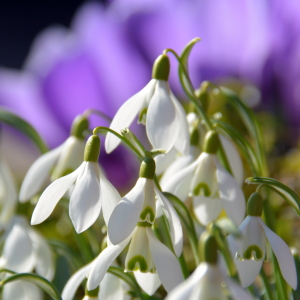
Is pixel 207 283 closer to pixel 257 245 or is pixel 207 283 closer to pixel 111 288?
pixel 257 245

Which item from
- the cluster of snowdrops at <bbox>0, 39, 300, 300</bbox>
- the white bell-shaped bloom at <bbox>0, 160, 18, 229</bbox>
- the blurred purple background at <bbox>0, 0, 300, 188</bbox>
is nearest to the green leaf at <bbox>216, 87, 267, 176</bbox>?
the cluster of snowdrops at <bbox>0, 39, 300, 300</bbox>

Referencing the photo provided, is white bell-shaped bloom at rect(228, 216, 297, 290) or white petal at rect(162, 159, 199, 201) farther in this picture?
white petal at rect(162, 159, 199, 201)

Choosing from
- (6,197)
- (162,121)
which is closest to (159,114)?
(162,121)

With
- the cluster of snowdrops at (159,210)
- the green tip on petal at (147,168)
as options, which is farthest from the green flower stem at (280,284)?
the green tip on petal at (147,168)

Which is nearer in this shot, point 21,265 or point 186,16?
point 21,265

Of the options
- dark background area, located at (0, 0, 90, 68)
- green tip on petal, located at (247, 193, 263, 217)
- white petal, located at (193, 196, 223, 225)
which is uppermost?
green tip on petal, located at (247, 193, 263, 217)

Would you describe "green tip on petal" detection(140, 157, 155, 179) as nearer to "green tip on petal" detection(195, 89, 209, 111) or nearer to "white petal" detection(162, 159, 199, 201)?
"white petal" detection(162, 159, 199, 201)

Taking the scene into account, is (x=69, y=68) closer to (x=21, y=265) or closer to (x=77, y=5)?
(x=21, y=265)

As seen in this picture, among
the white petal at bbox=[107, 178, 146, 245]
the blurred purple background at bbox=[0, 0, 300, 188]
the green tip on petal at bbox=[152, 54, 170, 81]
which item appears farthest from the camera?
the blurred purple background at bbox=[0, 0, 300, 188]

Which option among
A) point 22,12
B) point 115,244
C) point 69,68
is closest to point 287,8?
point 69,68

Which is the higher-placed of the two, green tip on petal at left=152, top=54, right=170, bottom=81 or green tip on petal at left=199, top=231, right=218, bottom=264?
green tip on petal at left=152, top=54, right=170, bottom=81
